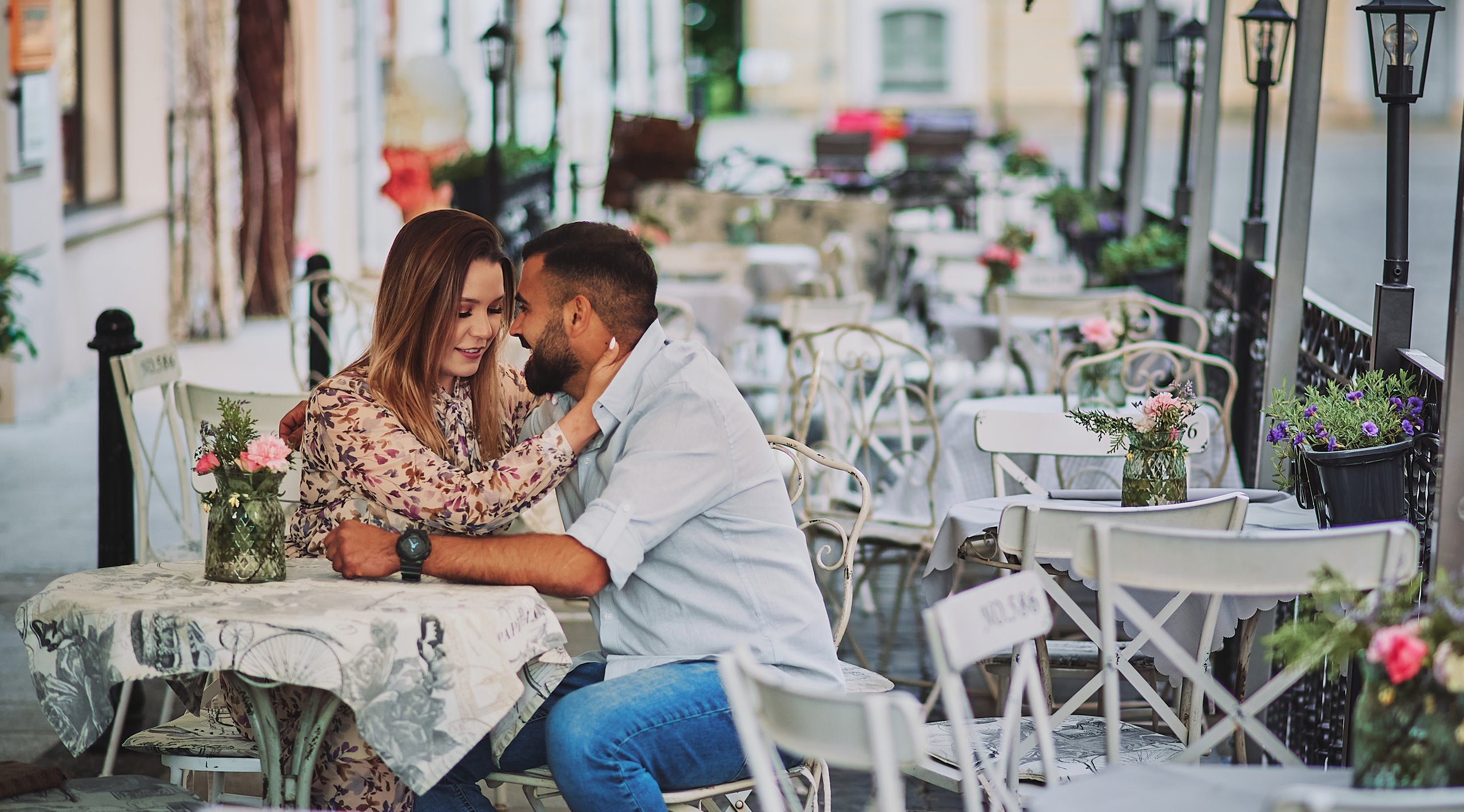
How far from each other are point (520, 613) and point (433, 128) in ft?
29.1

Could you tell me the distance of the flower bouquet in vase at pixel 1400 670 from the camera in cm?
176

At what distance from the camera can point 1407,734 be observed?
1812mm

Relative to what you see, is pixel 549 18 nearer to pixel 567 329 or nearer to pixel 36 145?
pixel 36 145

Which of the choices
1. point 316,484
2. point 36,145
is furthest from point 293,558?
point 36,145

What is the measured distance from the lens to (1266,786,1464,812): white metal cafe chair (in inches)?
61.2

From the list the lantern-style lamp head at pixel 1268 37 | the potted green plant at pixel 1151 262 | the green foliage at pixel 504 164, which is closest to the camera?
the lantern-style lamp head at pixel 1268 37

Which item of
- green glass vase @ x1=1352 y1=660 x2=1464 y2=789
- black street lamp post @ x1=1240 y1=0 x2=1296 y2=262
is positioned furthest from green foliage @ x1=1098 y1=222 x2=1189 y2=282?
green glass vase @ x1=1352 y1=660 x2=1464 y2=789

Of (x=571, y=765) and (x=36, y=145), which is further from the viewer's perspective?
(x=36, y=145)

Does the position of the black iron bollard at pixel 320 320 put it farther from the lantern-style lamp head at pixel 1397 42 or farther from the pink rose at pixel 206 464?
the lantern-style lamp head at pixel 1397 42

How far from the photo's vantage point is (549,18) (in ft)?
71.7

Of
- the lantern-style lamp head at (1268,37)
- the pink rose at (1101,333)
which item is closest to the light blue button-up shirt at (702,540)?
the pink rose at (1101,333)

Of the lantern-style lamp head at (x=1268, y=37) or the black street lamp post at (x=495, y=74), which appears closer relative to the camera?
the lantern-style lamp head at (x=1268, y=37)

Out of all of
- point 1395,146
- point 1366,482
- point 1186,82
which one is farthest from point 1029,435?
point 1186,82

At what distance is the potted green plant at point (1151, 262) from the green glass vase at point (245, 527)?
5.22 meters
